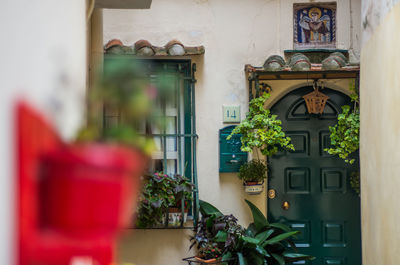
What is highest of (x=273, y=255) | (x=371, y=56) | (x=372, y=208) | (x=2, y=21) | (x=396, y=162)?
(x=371, y=56)

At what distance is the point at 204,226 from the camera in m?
6.78

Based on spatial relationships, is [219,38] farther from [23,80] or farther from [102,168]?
[102,168]

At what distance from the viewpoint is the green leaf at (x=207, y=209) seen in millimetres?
6878

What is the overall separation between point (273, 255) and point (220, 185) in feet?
3.39

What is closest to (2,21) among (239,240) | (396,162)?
(396,162)

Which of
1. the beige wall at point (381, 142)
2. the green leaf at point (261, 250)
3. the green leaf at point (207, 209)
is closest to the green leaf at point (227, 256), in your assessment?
the green leaf at point (261, 250)


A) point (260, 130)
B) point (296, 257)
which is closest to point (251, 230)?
point (296, 257)

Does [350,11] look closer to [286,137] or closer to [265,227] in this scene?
[286,137]

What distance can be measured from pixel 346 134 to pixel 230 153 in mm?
1340

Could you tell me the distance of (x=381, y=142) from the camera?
17.3 feet

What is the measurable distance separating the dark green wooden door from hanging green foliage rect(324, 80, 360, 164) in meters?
0.31

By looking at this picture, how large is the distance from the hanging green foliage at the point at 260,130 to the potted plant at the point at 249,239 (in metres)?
0.69

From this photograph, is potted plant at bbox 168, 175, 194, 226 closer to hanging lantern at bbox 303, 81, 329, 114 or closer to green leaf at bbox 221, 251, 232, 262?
green leaf at bbox 221, 251, 232, 262

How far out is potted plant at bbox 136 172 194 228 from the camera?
657 cm
